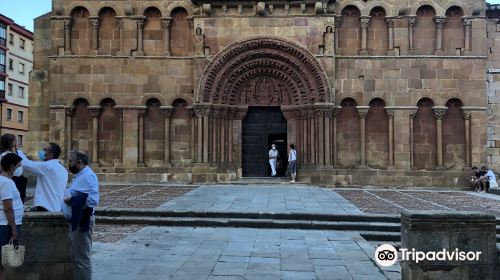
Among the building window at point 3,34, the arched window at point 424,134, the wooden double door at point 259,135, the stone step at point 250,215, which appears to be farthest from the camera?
the building window at point 3,34

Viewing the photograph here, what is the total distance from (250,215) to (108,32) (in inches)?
596

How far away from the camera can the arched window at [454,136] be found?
909 inches

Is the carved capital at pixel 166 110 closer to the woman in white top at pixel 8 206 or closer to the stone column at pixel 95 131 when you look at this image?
the stone column at pixel 95 131

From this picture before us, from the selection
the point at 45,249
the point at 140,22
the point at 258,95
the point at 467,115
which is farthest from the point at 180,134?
the point at 45,249

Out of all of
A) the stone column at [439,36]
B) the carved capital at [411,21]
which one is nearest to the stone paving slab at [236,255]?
the stone column at [439,36]

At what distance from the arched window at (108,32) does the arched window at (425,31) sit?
14.7 meters

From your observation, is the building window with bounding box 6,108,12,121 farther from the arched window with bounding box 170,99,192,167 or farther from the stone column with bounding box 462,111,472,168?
the stone column with bounding box 462,111,472,168

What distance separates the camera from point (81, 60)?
2353 centimetres

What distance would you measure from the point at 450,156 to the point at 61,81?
1917 cm

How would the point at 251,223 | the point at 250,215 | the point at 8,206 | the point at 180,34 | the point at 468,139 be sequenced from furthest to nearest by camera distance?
the point at 180,34, the point at 468,139, the point at 250,215, the point at 251,223, the point at 8,206

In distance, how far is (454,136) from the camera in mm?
23172

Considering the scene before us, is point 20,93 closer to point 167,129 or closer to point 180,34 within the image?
point 180,34

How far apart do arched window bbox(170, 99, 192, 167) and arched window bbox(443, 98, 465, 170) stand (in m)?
12.4

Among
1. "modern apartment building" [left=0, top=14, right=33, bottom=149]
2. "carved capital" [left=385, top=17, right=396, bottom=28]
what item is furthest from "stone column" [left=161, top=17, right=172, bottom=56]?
"modern apartment building" [left=0, top=14, right=33, bottom=149]
